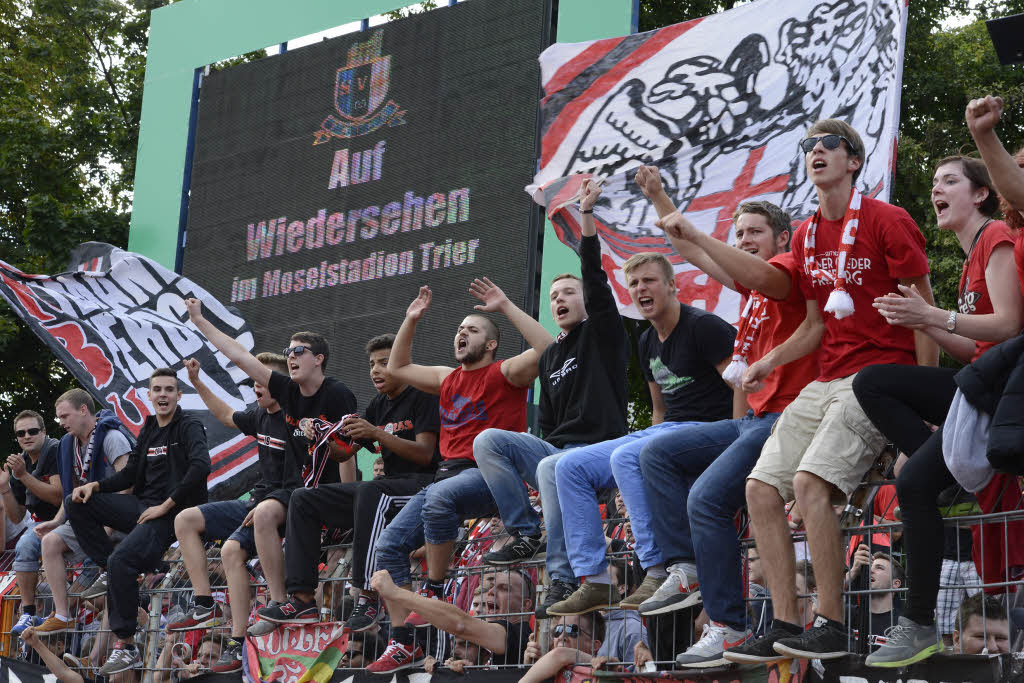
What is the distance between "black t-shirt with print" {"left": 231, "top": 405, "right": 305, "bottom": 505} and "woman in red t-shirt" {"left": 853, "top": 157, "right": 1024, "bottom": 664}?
12.7 feet

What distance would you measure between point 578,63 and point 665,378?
194 inches

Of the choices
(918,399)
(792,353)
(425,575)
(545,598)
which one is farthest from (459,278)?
(918,399)

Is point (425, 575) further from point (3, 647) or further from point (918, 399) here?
point (3, 647)

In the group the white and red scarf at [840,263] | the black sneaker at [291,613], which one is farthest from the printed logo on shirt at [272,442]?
the white and red scarf at [840,263]

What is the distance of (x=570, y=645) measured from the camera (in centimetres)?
519

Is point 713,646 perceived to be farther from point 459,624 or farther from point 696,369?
point 459,624

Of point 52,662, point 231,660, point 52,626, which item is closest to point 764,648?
point 231,660

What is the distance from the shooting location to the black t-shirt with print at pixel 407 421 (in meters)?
6.80

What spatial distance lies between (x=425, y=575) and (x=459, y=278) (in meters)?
3.78

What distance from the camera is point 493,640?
18.5ft

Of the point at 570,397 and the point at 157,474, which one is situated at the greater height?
the point at 570,397

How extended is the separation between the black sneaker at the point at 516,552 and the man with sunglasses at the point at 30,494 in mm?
4113

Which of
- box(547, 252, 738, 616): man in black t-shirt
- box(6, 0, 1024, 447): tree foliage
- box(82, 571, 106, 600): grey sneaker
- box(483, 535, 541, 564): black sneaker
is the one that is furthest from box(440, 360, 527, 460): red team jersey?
box(6, 0, 1024, 447): tree foliage

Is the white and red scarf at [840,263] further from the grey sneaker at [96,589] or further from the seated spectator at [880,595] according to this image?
the grey sneaker at [96,589]
